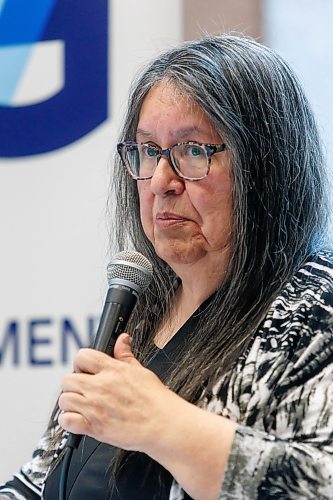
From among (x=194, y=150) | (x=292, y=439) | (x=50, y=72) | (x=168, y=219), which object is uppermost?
(x=50, y=72)

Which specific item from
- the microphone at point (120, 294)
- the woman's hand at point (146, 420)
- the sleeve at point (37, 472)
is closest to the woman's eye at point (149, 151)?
the microphone at point (120, 294)

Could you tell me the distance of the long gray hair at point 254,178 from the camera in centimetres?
130

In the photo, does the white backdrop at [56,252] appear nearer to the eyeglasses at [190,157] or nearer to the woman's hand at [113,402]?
the eyeglasses at [190,157]

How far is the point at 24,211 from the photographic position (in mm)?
2338

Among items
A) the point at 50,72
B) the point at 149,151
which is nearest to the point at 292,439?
the point at 149,151

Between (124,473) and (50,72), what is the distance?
1.37 meters

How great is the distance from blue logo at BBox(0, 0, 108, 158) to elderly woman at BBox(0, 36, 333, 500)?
2.62 ft

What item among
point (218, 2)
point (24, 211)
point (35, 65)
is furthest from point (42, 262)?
point (218, 2)

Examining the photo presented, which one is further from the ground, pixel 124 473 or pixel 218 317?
pixel 218 317

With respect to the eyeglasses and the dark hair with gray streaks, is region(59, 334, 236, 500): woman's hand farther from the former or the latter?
the eyeglasses

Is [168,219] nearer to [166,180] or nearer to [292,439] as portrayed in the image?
[166,180]

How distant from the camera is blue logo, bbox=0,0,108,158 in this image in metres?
2.28

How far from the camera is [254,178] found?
4.33 feet

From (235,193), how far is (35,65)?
3.96 feet
